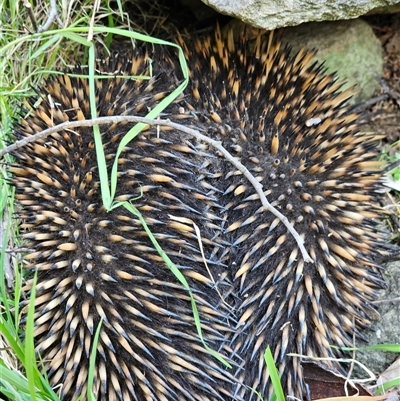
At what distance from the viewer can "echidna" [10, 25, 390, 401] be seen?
1.94m

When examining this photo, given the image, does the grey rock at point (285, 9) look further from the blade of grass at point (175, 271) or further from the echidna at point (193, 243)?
the blade of grass at point (175, 271)

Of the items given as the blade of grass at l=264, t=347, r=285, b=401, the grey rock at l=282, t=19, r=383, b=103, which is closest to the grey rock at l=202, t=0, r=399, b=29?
the grey rock at l=282, t=19, r=383, b=103

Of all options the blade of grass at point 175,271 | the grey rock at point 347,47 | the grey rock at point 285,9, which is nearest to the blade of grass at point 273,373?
the blade of grass at point 175,271

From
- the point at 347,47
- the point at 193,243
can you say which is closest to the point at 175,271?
the point at 193,243

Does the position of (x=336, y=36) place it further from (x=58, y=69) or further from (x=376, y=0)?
(x=58, y=69)

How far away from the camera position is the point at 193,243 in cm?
200

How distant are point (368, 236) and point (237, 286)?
1.75 ft

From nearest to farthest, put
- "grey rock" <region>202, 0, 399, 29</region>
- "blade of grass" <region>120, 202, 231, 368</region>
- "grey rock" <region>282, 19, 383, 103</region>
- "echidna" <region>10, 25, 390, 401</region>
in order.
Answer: "blade of grass" <region>120, 202, 231, 368</region>
"echidna" <region>10, 25, 390, 401</region>
"grey rock" <region>202, 0, 399, 29</region>
"grey rock" <region>282, 19, 383, 103</region>

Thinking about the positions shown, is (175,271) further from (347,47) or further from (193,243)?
(347,47)

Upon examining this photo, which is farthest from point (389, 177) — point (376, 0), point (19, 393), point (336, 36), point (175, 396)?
point (19, 393)

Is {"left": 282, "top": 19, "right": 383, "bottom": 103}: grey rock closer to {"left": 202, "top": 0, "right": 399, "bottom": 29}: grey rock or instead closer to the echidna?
{"left": 202, "top": 0, "right": 399, "bottom": 29}: grey rock

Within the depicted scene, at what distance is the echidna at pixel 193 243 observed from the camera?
194 cm

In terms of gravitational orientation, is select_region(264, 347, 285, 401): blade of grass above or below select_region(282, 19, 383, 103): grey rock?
below

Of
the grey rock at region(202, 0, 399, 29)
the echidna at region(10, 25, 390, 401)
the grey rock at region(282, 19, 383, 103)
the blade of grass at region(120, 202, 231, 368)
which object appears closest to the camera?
the blade of grass at region(120, 202, 231, 368)
